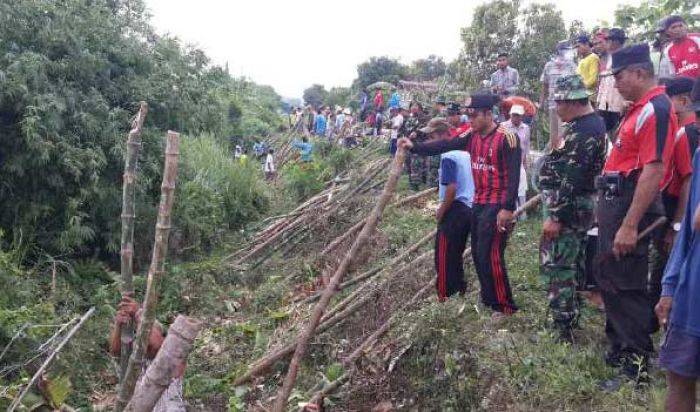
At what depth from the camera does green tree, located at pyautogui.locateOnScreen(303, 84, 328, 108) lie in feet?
132

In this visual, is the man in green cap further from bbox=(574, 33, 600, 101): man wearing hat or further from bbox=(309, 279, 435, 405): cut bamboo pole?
bbox=(574, 33, 600, 101): man wearing hat

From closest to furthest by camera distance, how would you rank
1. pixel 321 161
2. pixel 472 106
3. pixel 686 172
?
pixel 686 172
pixel 472 106
pixel 321 161

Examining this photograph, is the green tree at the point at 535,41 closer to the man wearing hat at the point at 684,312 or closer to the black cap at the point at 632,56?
the black cap at the point at 632,56

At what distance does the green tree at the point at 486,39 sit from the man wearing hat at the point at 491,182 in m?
8.12

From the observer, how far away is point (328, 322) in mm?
6223

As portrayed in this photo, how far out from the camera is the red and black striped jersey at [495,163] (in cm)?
468

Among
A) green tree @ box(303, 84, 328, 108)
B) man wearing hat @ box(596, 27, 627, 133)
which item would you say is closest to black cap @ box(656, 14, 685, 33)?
man wearing hat @ box(596, 27, 627, 133)

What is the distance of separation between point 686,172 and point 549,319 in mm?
1574

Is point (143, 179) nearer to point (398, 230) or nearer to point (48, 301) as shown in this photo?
point (48, 301)

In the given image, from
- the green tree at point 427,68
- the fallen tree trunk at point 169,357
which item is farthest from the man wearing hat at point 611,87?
the green tree at point 427,68

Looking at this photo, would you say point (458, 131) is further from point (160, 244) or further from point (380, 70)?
point (380, 70)

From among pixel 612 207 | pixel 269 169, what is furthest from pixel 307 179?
pixel 612 207

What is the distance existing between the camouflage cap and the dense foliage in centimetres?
648

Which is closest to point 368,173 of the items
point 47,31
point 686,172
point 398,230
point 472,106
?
point 398,230
